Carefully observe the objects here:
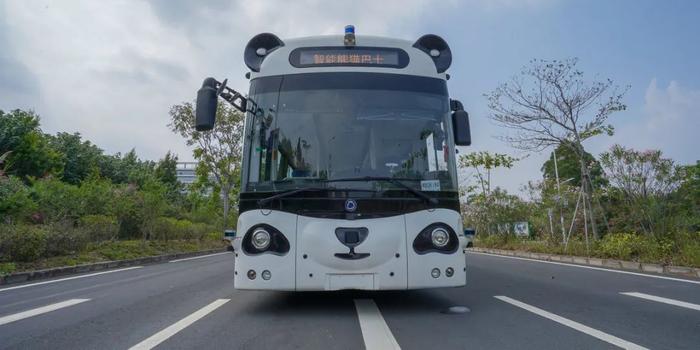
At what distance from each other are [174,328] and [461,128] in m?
4.12

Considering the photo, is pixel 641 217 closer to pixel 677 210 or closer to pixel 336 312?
pixel 677 210

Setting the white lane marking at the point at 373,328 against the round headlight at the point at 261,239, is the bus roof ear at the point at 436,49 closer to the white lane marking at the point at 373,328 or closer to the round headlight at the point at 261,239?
the round headlight at the point at 261,239

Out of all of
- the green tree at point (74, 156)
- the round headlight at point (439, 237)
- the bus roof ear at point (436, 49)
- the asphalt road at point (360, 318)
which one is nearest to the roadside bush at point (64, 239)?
the asphalt road at point (360, 318)

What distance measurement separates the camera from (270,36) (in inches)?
248

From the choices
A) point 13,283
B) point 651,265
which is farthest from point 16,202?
point 651,265

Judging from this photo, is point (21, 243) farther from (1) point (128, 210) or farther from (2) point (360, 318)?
(2) point (360, 318)

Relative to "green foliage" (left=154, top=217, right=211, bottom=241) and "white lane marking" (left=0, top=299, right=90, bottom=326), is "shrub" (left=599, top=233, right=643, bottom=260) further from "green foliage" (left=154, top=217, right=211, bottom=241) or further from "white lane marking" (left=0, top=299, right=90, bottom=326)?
"green foliage" (left=154, top=217, right=211, bottom=241)

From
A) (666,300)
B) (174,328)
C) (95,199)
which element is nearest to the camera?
(174,328)

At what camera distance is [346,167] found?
17.9ft

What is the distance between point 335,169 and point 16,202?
1187 centimetres

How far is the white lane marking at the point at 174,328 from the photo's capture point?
14.2ft

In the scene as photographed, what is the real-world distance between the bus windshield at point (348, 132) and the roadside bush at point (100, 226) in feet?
43.9

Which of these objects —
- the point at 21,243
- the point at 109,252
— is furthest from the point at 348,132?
the point at 109,252

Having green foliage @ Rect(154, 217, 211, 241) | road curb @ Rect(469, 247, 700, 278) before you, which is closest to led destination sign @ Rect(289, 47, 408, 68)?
road curb @ Rect(469, 247, 700, 278)
